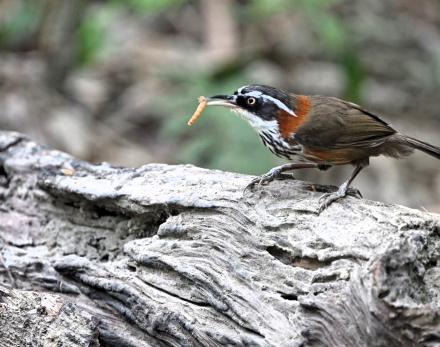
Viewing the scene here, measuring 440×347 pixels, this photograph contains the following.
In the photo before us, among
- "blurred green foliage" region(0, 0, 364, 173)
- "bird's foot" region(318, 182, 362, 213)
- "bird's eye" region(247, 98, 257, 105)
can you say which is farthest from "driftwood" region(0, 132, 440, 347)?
"blurred green foliage" region(0, 0, 364, 173)

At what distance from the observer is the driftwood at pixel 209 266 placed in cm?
→ 326

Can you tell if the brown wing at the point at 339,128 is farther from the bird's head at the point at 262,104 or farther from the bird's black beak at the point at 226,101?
the bird's black beak at the point at 226,101

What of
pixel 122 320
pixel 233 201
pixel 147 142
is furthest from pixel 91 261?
pixel 147 142

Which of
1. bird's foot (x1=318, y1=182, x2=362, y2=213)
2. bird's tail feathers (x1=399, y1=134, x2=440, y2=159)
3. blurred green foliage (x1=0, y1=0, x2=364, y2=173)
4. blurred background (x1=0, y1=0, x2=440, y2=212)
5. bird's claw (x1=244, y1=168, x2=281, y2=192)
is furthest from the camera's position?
blurred background (x1=0, y1=0, x2=440, y2=212)

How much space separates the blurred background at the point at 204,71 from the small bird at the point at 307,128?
2577 millimetres

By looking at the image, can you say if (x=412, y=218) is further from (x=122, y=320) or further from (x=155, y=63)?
(x=155, y=63)

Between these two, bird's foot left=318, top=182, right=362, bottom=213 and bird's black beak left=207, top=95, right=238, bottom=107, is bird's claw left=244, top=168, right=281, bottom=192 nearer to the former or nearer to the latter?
bird's foot left=318, top=182, right=362, bottom=213

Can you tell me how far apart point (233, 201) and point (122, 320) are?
34.0 inches

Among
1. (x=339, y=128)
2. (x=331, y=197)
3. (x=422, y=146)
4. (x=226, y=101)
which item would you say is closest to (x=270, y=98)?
(x=226, y=101)

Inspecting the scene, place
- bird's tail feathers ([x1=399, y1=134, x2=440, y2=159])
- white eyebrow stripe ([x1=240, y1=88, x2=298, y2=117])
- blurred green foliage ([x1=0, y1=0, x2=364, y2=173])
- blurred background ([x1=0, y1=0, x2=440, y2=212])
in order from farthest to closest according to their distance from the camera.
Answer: blurred background ([x1=0, y1=0, x2=440, y2=212]), blurred green foliage ([x1=0, y1=0, x2=364, y2=173]), bird's tail feathers ([x1=399, y1=134, x2=440, y2=159]), white eyebrow stripe ([x1=240, y1=88, x2=298, y2=117])

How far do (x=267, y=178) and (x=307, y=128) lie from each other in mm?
457

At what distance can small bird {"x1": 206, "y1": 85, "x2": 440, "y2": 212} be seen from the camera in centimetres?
458

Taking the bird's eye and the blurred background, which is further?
the blurred background

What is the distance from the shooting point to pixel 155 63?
10.0 metres
